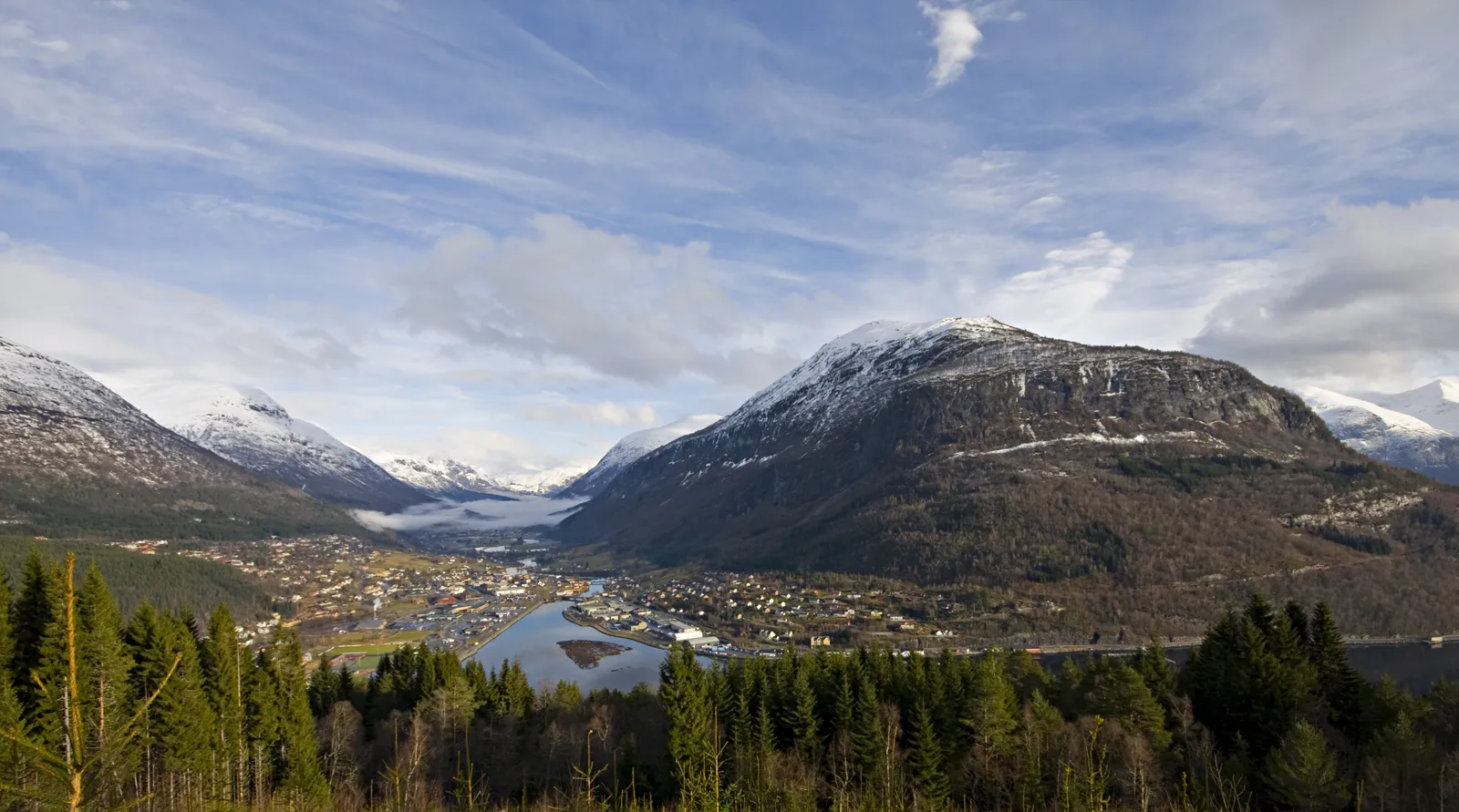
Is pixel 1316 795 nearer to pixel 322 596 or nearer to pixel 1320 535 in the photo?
pixel 1320 535

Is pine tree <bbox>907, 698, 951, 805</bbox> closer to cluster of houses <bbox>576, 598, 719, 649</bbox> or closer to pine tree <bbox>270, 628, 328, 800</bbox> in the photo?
pine tree <bbox>270, 628, 328, 800</bbox>

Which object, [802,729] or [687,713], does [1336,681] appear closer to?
[802,729]

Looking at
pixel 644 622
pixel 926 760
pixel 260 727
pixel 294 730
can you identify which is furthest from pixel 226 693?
pixel 644 622

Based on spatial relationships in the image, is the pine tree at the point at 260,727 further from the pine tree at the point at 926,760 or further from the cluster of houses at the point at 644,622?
the cluster of houses at the point at 644,622

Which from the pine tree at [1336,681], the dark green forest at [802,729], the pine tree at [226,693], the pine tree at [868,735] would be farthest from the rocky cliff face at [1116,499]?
the pine tree at [226,693]

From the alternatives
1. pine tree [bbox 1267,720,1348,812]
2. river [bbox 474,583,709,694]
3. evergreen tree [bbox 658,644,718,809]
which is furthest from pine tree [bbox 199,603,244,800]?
pine tree [bbox 1267,720,1348,812]

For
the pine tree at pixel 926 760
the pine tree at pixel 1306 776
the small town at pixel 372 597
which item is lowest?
the small town at pixel 372 597

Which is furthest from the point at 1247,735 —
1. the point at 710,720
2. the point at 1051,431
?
the point at 1051,431
